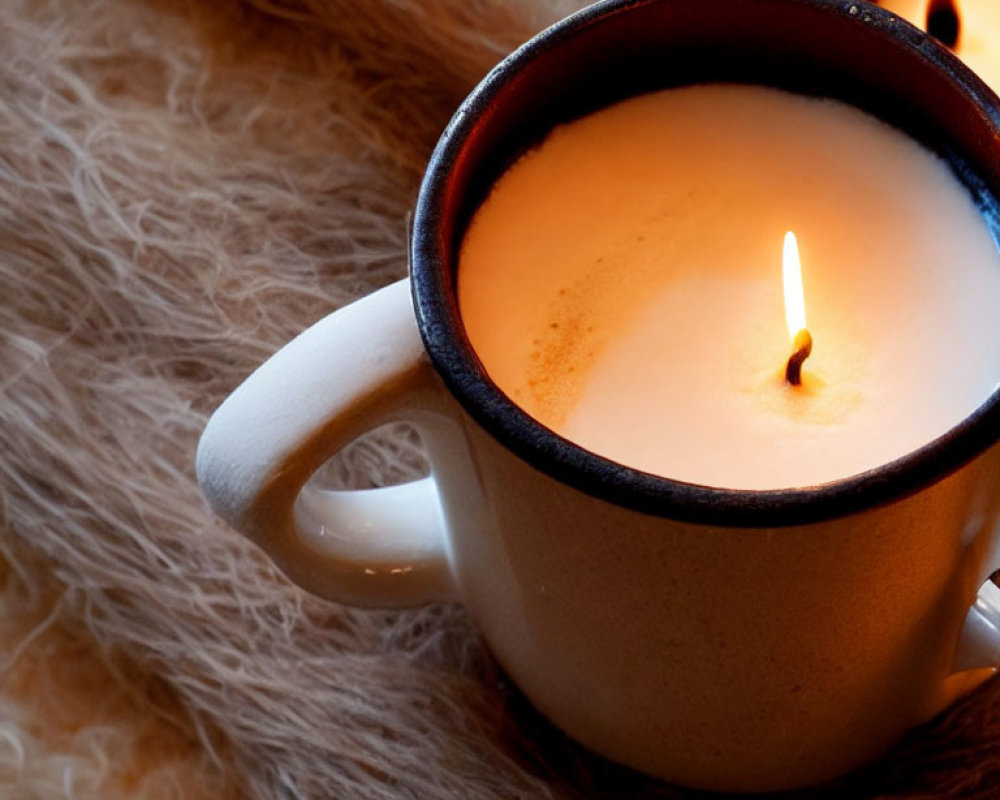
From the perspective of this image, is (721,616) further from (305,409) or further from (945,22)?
(945,22)

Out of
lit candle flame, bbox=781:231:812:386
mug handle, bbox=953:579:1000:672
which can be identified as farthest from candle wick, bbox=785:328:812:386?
mug handle, bbox=953:579:1000:672

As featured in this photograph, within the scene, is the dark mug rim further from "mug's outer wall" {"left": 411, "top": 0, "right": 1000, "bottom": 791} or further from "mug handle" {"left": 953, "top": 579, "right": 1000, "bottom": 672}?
"mug handle" {"left": 953, "top": 579, "right": 1000, "bottom": 672}

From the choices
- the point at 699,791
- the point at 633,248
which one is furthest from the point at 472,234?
→ the point at 699,791

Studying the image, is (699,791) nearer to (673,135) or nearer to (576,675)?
(576,675)

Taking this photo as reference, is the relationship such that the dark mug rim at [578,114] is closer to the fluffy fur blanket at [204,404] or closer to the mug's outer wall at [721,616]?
the mug's outer wall at [721,616]

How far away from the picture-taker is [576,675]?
1.35 ft

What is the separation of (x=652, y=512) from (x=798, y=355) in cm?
7

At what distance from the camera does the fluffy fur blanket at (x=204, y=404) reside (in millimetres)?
490

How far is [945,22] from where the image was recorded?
51cm

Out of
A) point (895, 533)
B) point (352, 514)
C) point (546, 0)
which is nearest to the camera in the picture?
point (895, 533)

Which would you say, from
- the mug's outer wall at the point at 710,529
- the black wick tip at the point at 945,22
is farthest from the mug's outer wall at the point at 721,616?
the black wick tip at the point at 945,22

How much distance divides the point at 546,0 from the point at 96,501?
9.7 inches

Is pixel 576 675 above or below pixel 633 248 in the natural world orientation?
below

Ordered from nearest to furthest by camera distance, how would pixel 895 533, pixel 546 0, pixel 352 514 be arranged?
pixel 895 533 < pixel 352 514 < pixel 546 0
